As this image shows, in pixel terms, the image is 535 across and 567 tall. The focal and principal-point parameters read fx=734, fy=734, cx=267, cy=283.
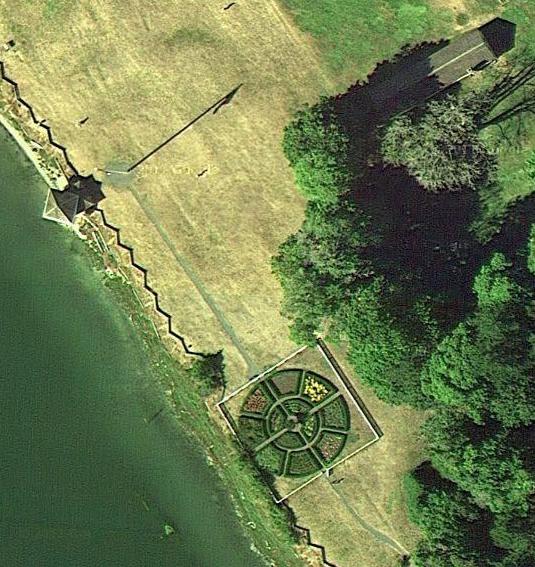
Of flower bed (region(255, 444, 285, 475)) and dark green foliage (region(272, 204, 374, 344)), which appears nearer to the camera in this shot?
dark green foliage (region(272, 204, 374, 344))

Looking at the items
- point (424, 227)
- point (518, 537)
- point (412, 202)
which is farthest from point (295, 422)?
point (412, 202)

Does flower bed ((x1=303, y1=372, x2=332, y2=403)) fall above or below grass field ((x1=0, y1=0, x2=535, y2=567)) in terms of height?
below

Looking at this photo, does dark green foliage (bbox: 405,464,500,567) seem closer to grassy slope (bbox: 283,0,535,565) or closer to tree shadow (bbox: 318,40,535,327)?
grassy slope (bbox: 283,0,535,565)

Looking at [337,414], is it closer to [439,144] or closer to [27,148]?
[439,144]

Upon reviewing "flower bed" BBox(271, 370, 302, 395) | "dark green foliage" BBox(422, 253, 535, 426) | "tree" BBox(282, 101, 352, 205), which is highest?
"tree" BBox(282, 101, 352, 205)

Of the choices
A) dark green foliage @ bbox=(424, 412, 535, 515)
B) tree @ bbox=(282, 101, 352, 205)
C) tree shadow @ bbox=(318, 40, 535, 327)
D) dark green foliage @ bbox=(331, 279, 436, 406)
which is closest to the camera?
dark green foliage @ bbox=(424, 412, 535, 515)

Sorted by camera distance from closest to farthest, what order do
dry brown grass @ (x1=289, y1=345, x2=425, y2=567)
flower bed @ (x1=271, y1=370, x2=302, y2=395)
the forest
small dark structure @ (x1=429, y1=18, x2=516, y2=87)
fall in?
the forest
small dark structure @ (x1=429, y1=18, x2=516, y2=87)
dry brown grass @ (x1=289, y1=345, x2=425, y2=567)
flower bed @ (x1=271, y1=370, x2=302, y2=395)

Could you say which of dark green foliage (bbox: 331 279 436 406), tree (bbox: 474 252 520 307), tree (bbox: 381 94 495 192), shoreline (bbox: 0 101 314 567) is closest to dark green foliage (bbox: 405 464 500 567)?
dark green foliage (bbox: 331 279 436 406)
